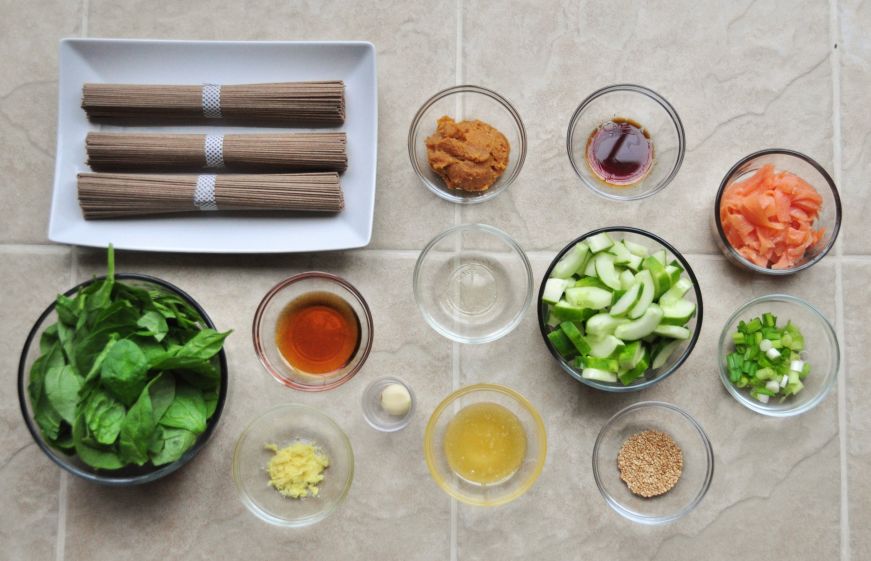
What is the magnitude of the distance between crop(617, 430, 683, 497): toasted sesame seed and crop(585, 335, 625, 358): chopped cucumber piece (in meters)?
0.26

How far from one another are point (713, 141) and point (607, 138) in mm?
251

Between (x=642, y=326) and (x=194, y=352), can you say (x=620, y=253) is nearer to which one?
(x=642, y=326)

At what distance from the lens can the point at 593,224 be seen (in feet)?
5.19

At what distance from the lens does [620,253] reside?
1462 mm

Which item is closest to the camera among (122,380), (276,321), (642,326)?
(122,380)

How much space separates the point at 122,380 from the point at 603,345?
94cm

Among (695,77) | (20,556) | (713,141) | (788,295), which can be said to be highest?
(695,77)

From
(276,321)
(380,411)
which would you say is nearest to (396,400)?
(380,411)

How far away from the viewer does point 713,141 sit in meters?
1.60

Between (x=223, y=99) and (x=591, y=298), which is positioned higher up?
(x=223, y=99)

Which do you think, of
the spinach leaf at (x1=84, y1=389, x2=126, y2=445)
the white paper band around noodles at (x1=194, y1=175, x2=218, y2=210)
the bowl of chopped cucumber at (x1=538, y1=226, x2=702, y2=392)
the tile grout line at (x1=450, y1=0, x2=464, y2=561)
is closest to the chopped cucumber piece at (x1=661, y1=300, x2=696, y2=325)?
the bowl of chopped cucumber at (x1=538, y1=226, x2=702, y2=392)

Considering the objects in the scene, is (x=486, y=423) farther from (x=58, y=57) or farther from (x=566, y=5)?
(x=58, y=57)

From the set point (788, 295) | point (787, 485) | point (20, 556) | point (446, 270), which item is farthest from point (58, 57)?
point (787, 485)

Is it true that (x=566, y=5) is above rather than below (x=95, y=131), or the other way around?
above
